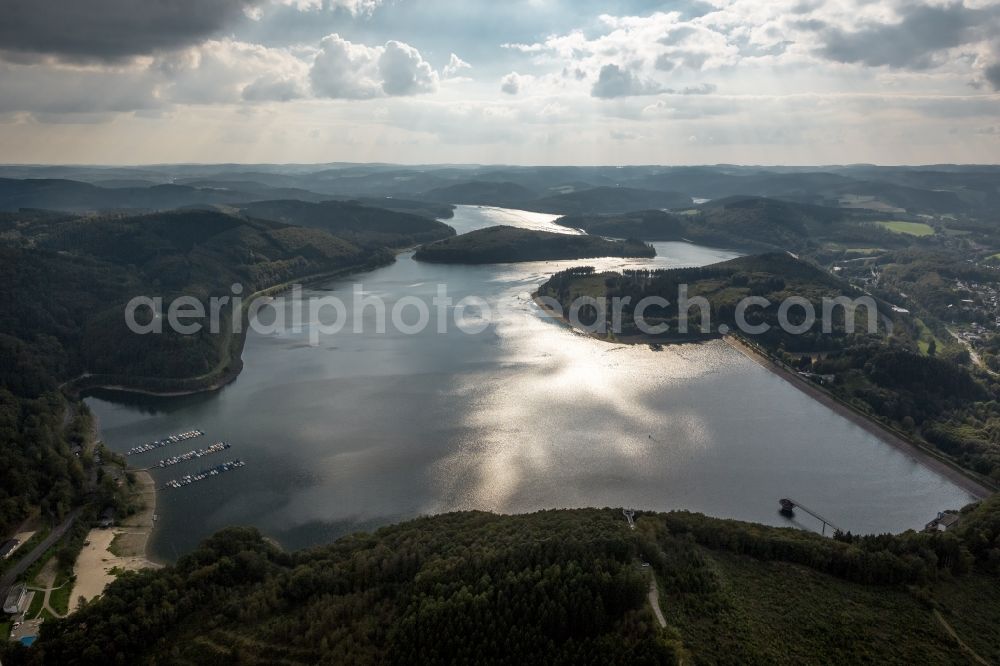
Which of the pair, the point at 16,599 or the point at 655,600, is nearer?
the point at 655,600

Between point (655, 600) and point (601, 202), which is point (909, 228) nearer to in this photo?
point (601, 202)

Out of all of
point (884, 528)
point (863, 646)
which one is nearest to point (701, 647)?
point (863, 646)

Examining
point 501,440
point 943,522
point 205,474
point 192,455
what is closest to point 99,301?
point 192,455

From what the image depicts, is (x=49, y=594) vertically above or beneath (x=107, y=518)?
beneath

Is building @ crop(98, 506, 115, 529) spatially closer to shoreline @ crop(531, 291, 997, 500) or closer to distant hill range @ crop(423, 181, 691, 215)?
shoreline @ crop(531, 291, 997, 500)

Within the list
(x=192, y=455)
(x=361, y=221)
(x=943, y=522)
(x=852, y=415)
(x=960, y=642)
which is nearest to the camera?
(x=960, y=642)

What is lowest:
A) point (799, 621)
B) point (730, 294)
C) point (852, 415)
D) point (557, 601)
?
point (852, 415)

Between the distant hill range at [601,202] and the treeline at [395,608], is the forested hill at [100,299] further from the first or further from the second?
the distant hill range at [601,202]

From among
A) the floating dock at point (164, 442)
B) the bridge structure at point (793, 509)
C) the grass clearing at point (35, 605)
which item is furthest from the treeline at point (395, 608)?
the floating dock at point (164, 442)
